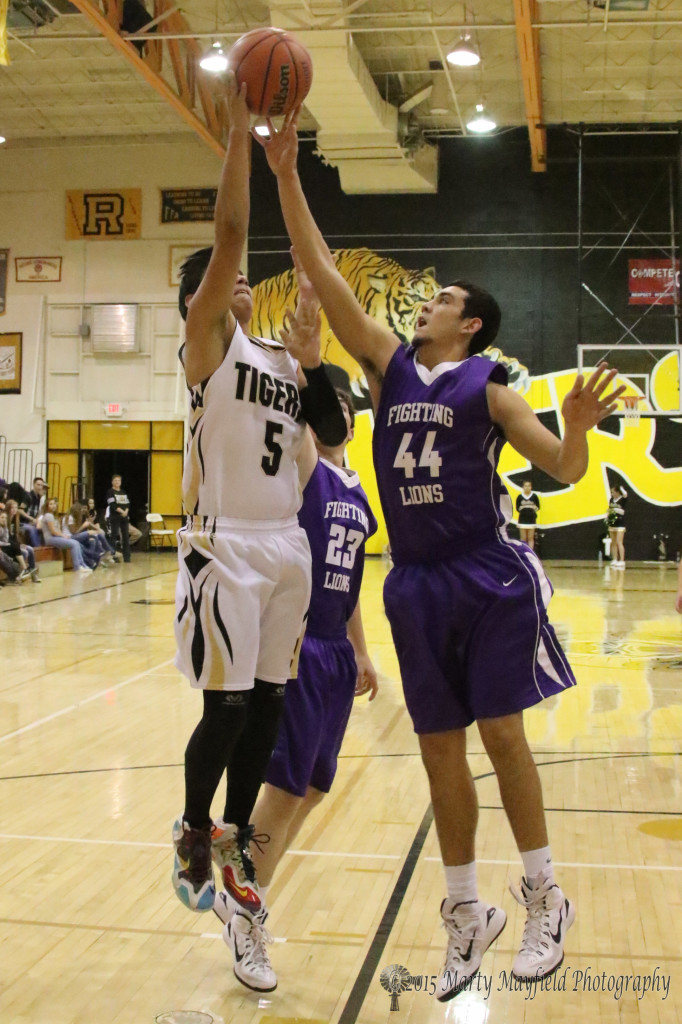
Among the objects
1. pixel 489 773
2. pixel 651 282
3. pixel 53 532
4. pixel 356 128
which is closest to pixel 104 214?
pixel 356 128

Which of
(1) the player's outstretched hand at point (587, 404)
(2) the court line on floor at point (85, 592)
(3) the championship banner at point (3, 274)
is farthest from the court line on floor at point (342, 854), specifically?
(3) the championship banner at point (3, 274)

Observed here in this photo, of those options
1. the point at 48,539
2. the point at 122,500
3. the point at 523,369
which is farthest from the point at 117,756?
the point at 523,369

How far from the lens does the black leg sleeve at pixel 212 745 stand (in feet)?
9.98

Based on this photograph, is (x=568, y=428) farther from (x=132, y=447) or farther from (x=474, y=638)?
(x=132, y=447)

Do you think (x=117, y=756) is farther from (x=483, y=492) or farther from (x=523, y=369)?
(x=523, y=369)

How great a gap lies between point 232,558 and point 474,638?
713mm

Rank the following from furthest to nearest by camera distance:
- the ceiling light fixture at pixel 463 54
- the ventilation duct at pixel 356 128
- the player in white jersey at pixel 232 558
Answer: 1. the ventilation duct at pixel 356 128
2. the ceiling light fixture at pixel 463 54
3. the player in white jersey at pixel 232 558

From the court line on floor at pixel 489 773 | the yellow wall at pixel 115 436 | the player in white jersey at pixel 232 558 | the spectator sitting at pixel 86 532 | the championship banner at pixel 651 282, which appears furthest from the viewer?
the yellow wall at pixel 115 436

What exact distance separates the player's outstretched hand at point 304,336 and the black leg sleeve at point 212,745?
101cm

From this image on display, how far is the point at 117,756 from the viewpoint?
5895 mm

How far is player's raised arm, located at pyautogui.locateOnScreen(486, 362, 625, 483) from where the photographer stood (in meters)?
2.97

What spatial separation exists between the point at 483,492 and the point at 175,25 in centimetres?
1489

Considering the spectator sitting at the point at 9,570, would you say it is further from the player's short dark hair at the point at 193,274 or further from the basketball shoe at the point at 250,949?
the basketball shoe at the point at 250,949

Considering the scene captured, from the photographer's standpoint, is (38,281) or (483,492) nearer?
(483,492)
